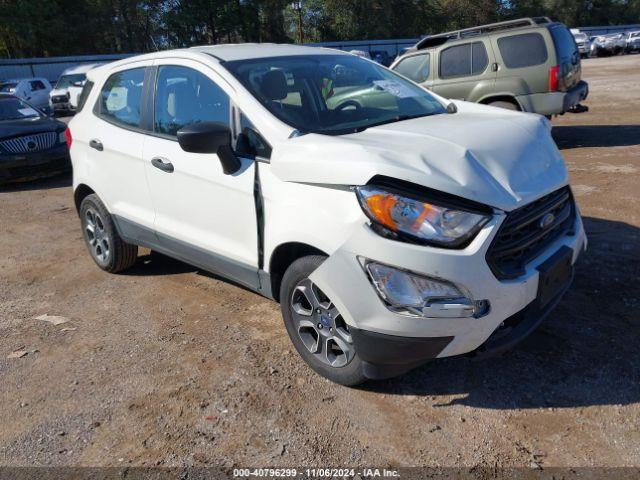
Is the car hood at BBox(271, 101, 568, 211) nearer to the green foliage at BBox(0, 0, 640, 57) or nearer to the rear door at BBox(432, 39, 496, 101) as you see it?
the rear door at BBox(432, 39, 496, 101)

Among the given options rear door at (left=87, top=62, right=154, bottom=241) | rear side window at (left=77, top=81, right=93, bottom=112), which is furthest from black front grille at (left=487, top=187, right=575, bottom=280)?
rear side window at (left=77, top=81, right=93, bottom=112)

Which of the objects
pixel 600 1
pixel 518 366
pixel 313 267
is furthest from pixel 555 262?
pixel 600 1

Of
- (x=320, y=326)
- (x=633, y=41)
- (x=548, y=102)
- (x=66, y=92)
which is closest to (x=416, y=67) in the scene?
(x=548, y=102)

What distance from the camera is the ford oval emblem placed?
287 cm

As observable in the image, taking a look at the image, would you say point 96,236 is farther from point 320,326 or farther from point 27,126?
point 27,126

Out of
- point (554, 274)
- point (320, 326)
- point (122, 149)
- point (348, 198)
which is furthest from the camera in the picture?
point (122, 149)

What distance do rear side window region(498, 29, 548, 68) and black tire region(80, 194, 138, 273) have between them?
6954mm

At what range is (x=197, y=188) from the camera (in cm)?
367

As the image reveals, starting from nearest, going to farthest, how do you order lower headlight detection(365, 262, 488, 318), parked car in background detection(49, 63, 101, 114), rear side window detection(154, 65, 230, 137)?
lower headlight detection(365, 262, 488, 318) → rear side window detection(154, 65, 230, 137) → parked car in background detection(49, 63, 101, 114)

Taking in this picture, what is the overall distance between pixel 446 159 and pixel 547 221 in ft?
2.20

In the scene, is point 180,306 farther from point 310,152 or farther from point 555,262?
point 555,262

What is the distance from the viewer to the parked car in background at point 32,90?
22.5 metres

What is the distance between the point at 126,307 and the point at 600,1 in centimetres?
7088

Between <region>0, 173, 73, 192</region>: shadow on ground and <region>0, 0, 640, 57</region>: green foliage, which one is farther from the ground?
<region>0, 0, 640, 57</region>: green foliage
